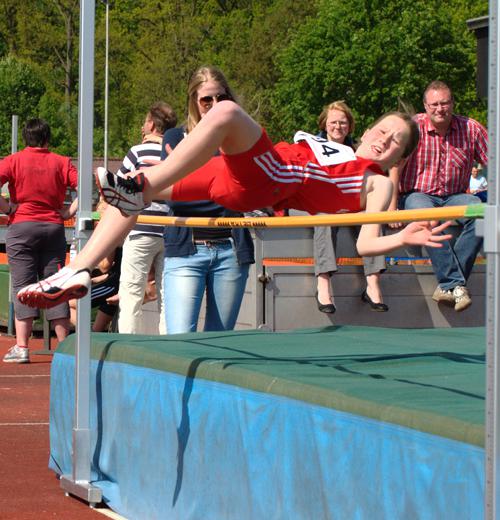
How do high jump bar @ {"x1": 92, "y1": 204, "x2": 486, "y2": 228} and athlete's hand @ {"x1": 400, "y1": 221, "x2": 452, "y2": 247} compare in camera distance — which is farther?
athlete's hand @ {"x1": 400, "y1": 221, "x2": 452, "y2": 247}

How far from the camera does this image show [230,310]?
6.14m

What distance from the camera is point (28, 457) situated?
6.54 m

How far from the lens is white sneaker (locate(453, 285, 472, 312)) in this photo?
8281mm

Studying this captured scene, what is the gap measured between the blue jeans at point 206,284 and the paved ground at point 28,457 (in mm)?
1049

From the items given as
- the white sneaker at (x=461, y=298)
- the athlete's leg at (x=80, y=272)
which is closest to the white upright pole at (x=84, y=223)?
the athlete's leg at (x=80, y=272)

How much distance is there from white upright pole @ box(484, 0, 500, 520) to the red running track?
2.71 m

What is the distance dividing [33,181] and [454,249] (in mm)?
3518

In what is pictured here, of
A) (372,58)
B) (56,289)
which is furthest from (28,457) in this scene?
(372,58)

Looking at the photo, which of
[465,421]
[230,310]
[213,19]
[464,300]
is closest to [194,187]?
[230,310]

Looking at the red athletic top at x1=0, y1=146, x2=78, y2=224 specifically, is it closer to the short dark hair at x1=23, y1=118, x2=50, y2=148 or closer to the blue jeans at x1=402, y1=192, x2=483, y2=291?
the short dark hair at x1=23, y1=118, x2=50, y2=148

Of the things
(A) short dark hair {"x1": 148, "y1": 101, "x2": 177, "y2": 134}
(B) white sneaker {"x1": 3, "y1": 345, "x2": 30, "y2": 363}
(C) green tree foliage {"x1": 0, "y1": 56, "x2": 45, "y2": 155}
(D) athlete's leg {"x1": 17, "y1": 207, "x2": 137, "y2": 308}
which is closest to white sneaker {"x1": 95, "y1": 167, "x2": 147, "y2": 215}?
(D) athlete's leg {"x1": 17, "y1": 207, "x2": 137, "y2": 308}

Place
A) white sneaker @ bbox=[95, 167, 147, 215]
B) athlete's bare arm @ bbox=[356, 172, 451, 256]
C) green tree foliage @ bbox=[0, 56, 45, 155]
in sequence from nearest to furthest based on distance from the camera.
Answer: white sneaker @ bbox=[95, 167, 147, 215]
athlete's bare arm @ bbox=[356, 172, 451, 256]
green tree foliage @ bbox=[0, 56, 45, 155]

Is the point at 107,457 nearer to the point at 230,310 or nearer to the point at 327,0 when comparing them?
the point at 230,310

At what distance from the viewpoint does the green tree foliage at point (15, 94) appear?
198 feet
